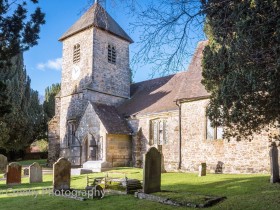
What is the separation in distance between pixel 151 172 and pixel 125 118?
1439 centimetres

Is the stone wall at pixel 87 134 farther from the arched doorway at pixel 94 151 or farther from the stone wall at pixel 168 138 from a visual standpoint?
the stone wall at pixel 168 138

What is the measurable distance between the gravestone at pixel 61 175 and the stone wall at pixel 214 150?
831 cm

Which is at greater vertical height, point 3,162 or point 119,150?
point 119,150

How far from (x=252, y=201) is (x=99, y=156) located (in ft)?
50.8

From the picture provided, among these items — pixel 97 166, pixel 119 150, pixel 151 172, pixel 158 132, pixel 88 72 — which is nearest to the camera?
pixel 151 172

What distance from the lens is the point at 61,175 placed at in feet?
40.2

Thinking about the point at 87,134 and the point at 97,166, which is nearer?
the point at 97,166

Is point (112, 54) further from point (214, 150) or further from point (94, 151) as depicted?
point (214, 150)

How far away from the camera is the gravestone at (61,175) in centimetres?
1207

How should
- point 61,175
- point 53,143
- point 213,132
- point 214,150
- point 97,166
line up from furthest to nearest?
point 53,143
point 97,166
point 213,132
point 214,150
point 61,175

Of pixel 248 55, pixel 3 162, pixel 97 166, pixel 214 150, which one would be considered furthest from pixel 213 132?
pixel 3 162

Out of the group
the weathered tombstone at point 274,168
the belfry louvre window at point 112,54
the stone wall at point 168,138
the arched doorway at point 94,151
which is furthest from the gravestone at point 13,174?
the belfry louvre window at point 112,54

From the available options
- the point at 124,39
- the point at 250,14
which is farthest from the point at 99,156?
the point at 250,14

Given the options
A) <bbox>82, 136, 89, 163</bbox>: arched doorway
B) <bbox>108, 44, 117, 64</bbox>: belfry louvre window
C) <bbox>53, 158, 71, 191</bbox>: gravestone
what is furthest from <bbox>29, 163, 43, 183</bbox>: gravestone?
<bbox>108, 44, 117, 64</bbox>: belfry louvre window
